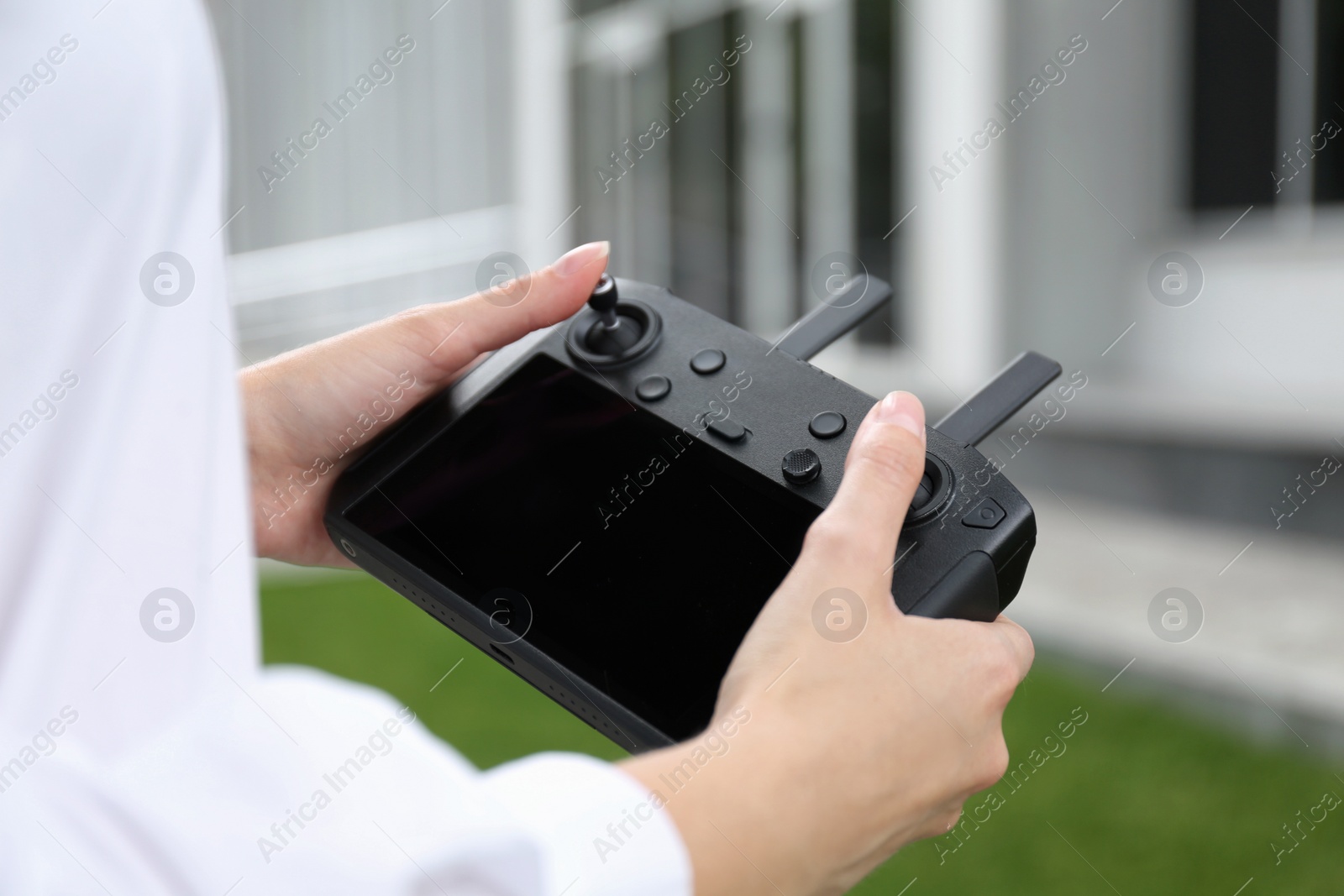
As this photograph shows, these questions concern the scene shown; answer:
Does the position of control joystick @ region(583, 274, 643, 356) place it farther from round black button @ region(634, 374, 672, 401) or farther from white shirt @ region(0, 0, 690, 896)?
white shirt @ region(0, 0, 690, 896)

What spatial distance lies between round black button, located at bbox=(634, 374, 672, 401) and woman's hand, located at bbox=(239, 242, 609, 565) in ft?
0.45

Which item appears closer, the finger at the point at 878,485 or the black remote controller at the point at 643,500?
the finger at the point at 878,485

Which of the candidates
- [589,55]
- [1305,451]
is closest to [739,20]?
[589,55]

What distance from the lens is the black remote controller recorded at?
33.6 inches

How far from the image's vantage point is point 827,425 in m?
0.96

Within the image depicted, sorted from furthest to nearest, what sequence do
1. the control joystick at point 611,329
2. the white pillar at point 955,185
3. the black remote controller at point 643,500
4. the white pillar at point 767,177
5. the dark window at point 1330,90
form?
the white pillar at point 767,177 → the white pillar at point 955,185 → the dark window at point 1330,90 → the control joystick at point 611,329 → the black remote controller at point 643,500

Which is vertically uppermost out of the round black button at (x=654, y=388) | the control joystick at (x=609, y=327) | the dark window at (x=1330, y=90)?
the control joystick at (x=609, y=327)

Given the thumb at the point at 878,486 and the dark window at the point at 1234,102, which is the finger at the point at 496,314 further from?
the dark window at the point at 1234,102

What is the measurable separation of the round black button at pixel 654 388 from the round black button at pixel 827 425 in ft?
0.47

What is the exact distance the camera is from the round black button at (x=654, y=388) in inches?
40.2

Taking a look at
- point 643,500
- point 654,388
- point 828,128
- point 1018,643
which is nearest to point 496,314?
point 654,388

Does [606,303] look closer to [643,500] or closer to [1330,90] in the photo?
[643,500]

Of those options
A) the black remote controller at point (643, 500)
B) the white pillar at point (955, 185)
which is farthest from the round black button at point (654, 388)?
the white pillar at point (955, 185)

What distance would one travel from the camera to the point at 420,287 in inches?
296
